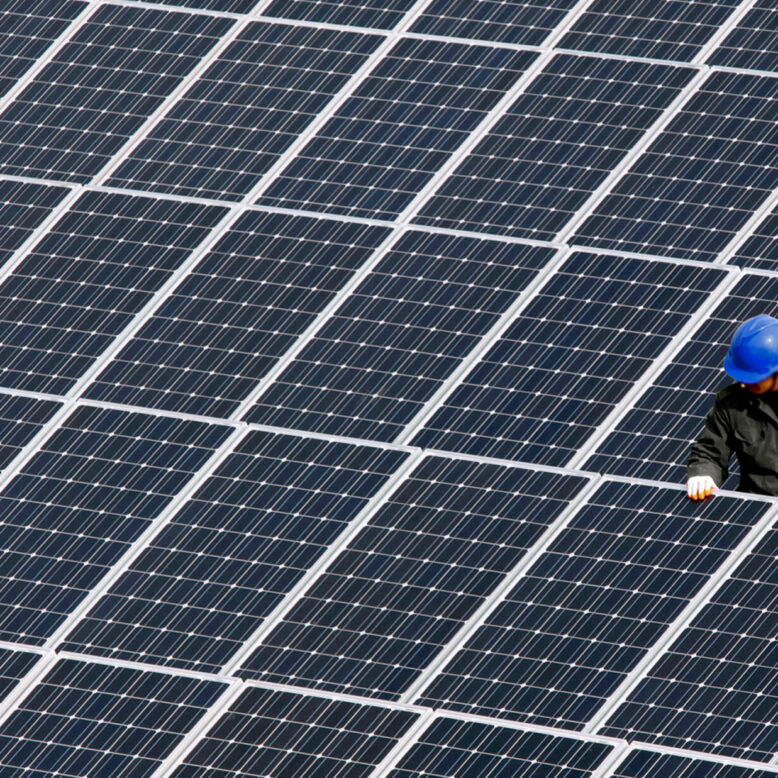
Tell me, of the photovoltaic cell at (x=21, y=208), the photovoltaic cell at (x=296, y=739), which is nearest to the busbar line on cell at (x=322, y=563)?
the photovoltaic cell at (x=296, y=739)

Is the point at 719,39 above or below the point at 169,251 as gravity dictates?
above

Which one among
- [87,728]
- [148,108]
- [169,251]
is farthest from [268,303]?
[87,728]

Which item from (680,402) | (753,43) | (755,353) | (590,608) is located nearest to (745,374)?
(755,353)

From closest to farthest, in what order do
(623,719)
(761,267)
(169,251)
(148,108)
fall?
1. (623,719)
2. (761,267)
3. (169,251)
4. (148,108)

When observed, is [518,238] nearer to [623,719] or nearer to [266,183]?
[266,183]

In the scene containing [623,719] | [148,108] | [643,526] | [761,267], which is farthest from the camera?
[148,108]

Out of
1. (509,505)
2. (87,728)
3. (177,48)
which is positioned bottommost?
(87,728)
